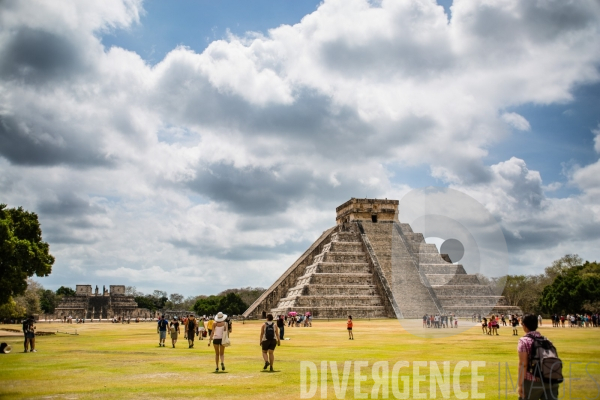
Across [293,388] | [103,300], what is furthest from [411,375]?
[103,300]

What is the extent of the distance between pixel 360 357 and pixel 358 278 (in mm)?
33823

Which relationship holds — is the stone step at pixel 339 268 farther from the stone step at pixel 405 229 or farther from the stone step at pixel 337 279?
the stone step at pixel 405 229

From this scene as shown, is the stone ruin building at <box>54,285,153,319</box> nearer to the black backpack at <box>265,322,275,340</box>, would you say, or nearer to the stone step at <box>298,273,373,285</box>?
the stone step at <box>298,273,373,285</box>

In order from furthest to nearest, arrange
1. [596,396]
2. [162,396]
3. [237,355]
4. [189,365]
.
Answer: [237,355], [189,365], [162,396], [596,396]

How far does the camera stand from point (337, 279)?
1837 inches

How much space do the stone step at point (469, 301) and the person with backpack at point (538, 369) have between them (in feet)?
132

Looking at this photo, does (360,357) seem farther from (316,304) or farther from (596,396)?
(316,304)

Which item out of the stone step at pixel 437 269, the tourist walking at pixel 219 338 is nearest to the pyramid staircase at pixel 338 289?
the stone step at pixel 437 269

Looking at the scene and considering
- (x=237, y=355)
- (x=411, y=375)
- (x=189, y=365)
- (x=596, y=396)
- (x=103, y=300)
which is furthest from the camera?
(x=103, y=300)

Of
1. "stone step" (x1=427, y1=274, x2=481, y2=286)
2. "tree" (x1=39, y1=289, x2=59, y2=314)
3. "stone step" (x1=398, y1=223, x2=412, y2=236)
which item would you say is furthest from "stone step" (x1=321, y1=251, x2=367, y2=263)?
"tree" (x1=39, y1=289, x2=59, y2=314)

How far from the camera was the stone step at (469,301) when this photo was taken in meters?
45.0

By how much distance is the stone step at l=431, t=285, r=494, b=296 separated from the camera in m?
46.3

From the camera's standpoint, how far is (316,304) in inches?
1703

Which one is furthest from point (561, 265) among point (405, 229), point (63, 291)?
point (63, 291)
